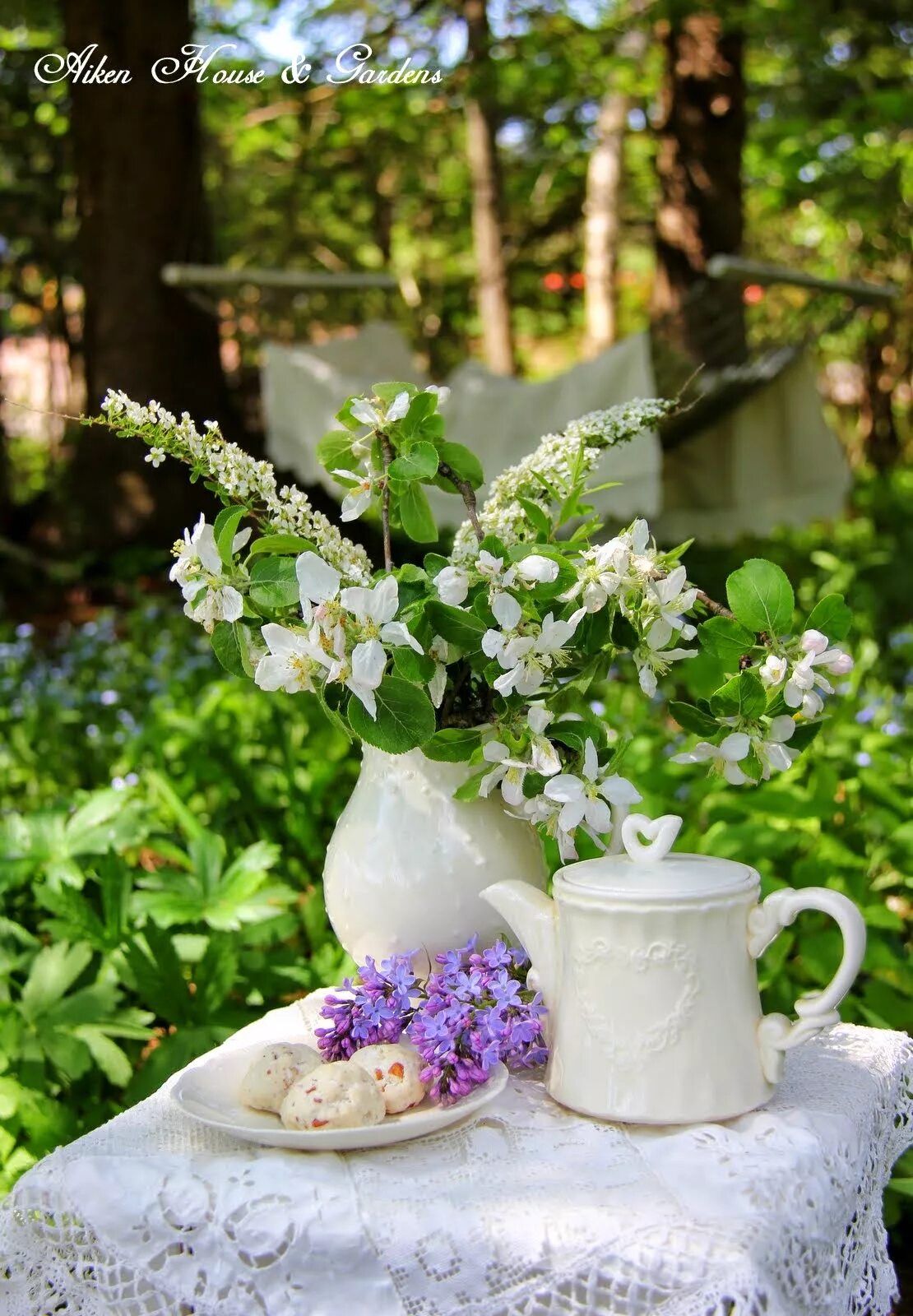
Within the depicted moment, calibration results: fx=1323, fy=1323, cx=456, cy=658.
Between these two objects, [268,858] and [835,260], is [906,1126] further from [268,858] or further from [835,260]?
[835,260]

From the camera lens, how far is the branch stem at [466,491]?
3.72 ft

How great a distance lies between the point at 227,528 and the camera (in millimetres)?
1013

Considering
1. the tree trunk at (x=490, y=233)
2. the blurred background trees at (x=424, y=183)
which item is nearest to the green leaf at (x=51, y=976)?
the blurred background trees at (x=424, y=183)

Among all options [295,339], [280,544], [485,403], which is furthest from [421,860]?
[295,339]

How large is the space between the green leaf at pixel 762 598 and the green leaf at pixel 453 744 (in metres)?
0.23

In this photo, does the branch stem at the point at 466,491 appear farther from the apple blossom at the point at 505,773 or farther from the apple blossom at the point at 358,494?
the apple blossom at the point at 505,773

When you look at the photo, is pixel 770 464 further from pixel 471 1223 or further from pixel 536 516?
pixel 471 1223

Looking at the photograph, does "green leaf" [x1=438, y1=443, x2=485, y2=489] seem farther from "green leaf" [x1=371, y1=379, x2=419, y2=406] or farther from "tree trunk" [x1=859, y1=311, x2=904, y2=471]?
"tree trunk" [x1=859, y1=311, x2=904, y2=471]

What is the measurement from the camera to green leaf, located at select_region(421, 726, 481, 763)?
1.08 m

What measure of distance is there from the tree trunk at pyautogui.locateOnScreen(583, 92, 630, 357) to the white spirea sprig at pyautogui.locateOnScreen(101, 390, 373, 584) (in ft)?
26.5

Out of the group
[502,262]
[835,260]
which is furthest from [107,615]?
[835,260]

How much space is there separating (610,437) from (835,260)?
979 cm

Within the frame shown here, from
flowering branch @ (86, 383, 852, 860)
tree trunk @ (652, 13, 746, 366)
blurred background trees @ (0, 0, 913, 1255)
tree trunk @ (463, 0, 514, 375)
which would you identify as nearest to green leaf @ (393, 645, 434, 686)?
flowering branch @ (86, 383, 852, 860)

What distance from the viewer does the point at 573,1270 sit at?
824 millimetres
